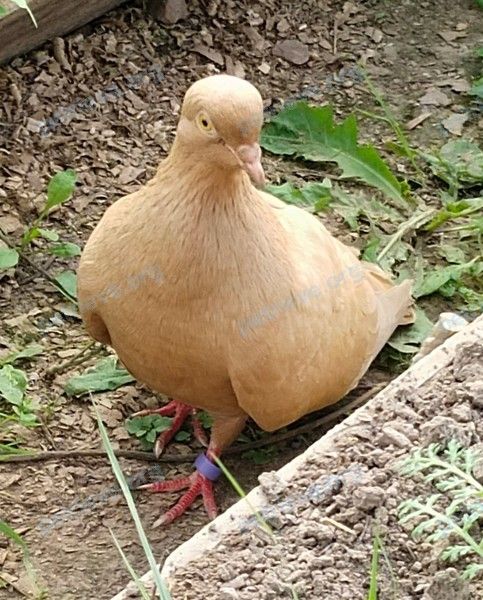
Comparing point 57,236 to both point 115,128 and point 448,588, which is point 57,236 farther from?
point 448,588

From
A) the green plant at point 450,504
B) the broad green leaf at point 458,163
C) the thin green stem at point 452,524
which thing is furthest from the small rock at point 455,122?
the thin green stem at point 452,524

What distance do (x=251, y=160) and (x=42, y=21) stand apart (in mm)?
2216

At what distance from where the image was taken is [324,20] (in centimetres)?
582

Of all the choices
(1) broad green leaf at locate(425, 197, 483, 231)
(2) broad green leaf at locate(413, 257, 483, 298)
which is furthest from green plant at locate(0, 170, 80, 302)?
(1) broad green leaf at locate(425, 197, 483, 231)

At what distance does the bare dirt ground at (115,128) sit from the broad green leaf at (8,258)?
0.58 feet

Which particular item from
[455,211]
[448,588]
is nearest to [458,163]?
[455,211]

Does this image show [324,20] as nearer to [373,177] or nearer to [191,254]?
[373,177]

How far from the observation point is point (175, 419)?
426 cm

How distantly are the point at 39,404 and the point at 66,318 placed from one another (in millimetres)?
424

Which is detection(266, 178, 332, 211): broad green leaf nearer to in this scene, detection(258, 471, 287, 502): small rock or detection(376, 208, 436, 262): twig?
detection(376, 208, 436, 262): twig

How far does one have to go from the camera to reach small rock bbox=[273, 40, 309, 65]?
561 centimetres

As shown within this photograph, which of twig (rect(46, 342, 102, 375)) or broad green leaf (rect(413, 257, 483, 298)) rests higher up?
twig (rect(46, 342, 102, 375))

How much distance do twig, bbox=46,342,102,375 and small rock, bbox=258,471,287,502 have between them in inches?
59.8

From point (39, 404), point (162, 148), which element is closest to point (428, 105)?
point (162, 148)
